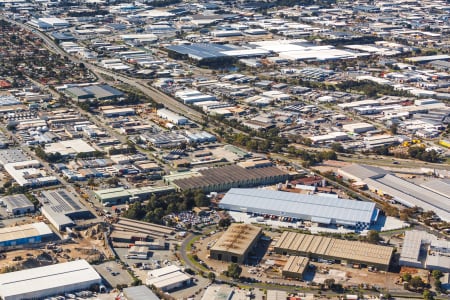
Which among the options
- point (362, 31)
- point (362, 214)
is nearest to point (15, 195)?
point (362, 214)

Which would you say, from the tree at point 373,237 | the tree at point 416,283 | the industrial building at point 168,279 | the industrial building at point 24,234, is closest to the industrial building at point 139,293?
the industrial building at point 168,279

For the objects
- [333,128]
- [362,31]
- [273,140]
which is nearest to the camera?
[273,140]

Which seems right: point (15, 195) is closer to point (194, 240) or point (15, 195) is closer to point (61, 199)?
point (61, 199)

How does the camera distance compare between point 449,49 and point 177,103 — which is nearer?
point 177,103

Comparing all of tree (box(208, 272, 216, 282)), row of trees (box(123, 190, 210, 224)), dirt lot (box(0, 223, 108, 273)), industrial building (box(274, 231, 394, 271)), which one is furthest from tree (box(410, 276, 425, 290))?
dirt lot (box(0, 223, 108, 273))

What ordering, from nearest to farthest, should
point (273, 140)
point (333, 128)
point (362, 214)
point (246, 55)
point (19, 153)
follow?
point (362, 214) < point (19, 153) < point (273, 140) < point (333, 128) < point (246, 55)

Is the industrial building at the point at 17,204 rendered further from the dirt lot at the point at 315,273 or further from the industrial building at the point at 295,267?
the industrial building at the point at 295,267

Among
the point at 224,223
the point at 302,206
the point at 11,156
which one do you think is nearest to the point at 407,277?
the point at 302,206
